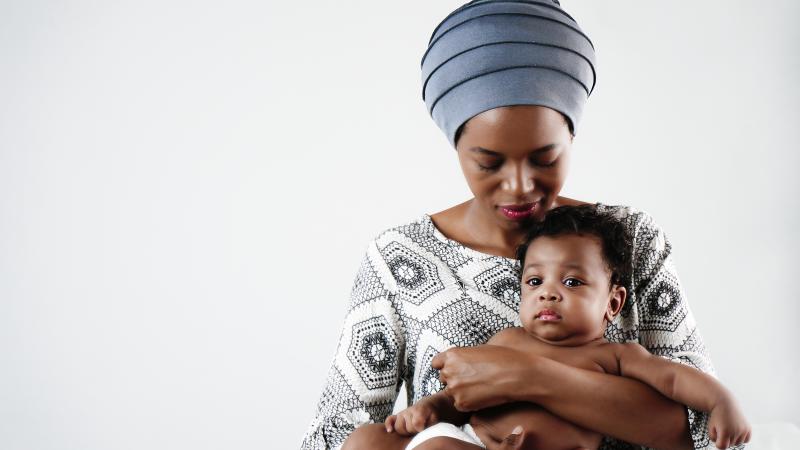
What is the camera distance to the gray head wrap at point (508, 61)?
1.46m

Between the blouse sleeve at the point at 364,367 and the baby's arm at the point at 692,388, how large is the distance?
420 millimetres

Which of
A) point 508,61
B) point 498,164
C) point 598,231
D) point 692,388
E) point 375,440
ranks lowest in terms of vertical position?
point 375,440

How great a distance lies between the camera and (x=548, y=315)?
1361mm

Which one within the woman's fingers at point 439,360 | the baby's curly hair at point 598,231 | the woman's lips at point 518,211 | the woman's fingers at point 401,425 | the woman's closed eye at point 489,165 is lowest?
the woman's fingers at point 401,425

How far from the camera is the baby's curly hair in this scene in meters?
1.43

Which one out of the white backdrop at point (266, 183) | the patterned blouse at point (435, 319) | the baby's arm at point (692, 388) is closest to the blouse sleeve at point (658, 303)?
the patterned blouse at point (435, 319)

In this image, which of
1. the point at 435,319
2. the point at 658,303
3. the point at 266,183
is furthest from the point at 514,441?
the point at 266,183

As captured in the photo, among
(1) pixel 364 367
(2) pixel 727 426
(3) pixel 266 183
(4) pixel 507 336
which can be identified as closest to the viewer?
(2) pixel 727 426

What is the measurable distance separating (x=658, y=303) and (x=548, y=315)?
27 centimetres

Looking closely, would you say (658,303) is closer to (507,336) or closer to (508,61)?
(507,336)

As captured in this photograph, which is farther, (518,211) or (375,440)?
(518,211)

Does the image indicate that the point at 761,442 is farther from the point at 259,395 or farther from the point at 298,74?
the point at 298,74

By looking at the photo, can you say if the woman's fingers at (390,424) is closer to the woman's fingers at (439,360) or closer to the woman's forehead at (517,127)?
the woman's fingers at (439,360)

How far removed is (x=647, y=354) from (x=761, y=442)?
4.21ft
